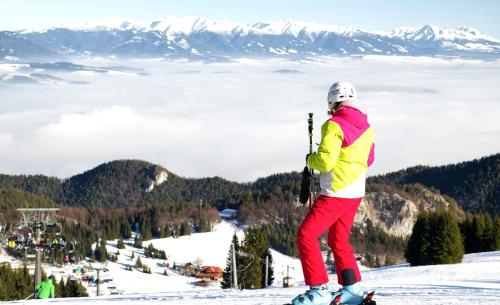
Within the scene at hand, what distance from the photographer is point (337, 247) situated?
31.2ft

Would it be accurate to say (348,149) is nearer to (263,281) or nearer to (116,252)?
(263,281)

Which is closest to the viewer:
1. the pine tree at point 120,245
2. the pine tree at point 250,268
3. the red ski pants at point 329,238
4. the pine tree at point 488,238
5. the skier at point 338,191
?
the skier at point 338,191

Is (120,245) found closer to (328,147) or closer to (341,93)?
(341,93)

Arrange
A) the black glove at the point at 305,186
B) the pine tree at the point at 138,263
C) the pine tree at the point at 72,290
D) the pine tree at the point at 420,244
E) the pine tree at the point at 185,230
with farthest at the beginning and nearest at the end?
1. the pine tree at the point at 185,230
2. the pine tree at the point at 138,263
3. the pine tree at the point at 72,290
4. the pine tree at the point at 420,244
5. the black glove at the point at 305,186

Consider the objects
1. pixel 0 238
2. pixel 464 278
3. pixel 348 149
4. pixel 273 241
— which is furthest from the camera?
pixel 273 241

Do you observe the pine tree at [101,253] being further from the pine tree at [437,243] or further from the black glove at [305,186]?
the black glove at [305,186]

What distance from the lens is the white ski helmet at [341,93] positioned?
924 cm

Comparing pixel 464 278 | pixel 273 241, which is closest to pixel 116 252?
pixel 273 241

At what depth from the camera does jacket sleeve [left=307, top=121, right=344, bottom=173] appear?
884 centimetres

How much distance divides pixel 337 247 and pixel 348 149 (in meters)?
1.47

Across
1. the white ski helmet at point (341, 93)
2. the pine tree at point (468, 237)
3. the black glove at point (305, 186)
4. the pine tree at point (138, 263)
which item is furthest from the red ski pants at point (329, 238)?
the pine tree at point (138, 263)

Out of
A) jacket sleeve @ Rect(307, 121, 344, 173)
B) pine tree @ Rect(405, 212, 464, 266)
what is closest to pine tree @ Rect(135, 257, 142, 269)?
pine tree @ Rect(405, 212, 464, 266)

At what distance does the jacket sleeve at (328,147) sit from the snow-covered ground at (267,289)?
16.5 ft

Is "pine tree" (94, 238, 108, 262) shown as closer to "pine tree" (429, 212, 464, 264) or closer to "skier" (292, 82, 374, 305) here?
"pine tree" (429, 212, 464, 264)
